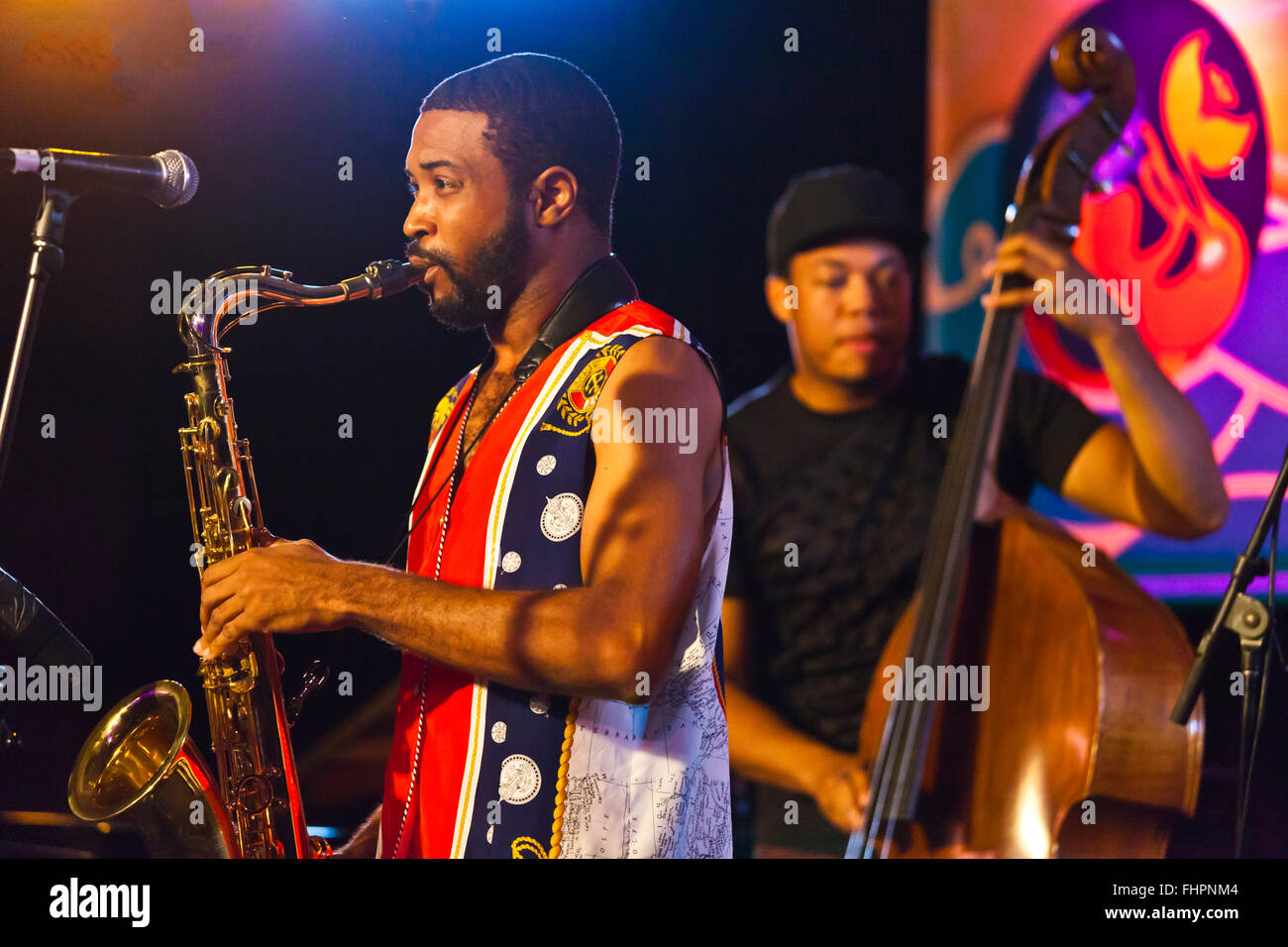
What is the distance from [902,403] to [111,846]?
6.38 feet

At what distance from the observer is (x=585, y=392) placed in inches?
78.5

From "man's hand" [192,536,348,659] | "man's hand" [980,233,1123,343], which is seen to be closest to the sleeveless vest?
"man's hand" [192,536,348,659]

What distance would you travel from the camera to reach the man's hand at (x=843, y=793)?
2312 millimetres

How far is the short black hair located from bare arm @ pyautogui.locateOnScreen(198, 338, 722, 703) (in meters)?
0.47

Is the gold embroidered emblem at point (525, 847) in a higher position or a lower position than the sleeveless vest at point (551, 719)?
lower

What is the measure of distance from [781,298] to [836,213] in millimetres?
227

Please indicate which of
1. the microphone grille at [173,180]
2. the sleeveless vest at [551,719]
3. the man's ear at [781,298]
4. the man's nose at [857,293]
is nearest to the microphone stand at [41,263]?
the microphone grille at [173,180]

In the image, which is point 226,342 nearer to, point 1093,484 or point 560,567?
point 560,567
